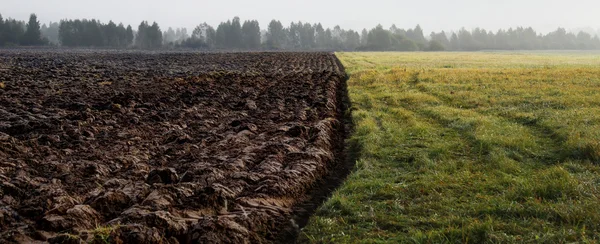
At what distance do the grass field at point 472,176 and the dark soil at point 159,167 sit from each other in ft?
2.54

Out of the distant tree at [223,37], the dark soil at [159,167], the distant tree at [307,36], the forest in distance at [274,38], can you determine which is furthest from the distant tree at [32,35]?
the dark soil at [159,167]

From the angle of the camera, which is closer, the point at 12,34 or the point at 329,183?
the point at 329,183

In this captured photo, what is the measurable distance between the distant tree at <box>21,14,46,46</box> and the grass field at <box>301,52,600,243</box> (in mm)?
108504

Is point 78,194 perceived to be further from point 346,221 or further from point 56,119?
point 56,119

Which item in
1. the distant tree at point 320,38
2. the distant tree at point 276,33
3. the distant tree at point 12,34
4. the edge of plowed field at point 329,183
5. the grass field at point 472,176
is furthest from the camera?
the distant tree at point 320,38

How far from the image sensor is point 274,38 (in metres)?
155

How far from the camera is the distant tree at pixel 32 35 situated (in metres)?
106

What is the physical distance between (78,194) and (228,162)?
2.42 meters

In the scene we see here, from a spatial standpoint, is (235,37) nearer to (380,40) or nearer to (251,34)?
(251,34)

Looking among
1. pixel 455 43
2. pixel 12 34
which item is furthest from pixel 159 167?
pixel 455 43

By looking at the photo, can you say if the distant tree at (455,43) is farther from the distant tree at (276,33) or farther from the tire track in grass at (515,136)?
the tire track in grass at (515,136)

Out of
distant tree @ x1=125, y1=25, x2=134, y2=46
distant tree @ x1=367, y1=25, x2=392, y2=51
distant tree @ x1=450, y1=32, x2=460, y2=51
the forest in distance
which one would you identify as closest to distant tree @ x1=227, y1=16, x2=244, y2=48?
the forest in distance

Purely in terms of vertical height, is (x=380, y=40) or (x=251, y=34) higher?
(x=251, y=34)

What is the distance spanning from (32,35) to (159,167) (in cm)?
11416
